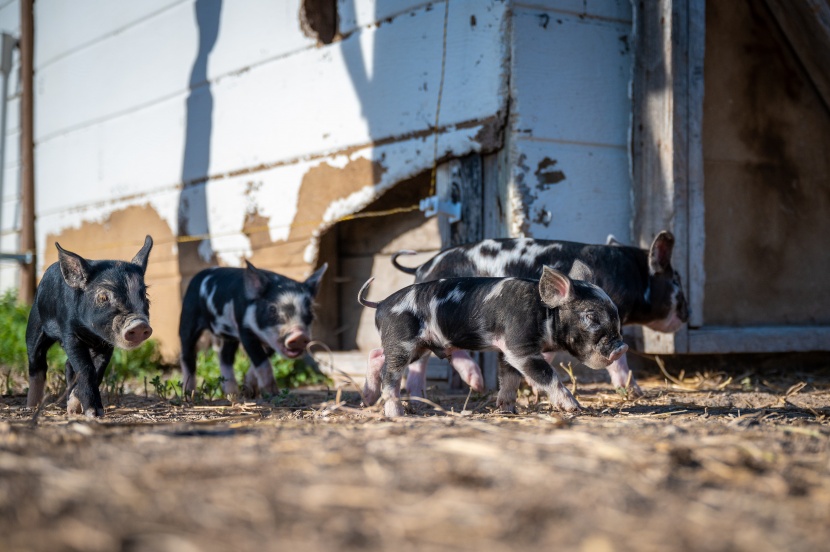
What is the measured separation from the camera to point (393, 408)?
4.20 meters

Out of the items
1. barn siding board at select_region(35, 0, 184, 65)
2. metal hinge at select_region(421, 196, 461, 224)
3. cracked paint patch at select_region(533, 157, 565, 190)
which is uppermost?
barn siding board at select_region(35, 0, 184, 65)

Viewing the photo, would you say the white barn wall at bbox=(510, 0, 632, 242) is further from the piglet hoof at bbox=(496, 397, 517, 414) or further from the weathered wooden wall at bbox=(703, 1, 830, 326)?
the piglet hoof at bbox=(496, 397, 517, 414)

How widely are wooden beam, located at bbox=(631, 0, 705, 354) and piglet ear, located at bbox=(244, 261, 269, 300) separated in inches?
95.2

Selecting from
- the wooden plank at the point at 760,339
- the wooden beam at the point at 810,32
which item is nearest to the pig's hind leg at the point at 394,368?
the wooden plank at the point at 760,339

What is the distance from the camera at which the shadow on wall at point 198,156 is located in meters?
8.09

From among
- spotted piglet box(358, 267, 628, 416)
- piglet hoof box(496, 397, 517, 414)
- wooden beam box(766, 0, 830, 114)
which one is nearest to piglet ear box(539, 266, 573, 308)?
spotted piglet box(358, 267, 628, 416)

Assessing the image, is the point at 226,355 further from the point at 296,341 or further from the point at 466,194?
the point at 466,194

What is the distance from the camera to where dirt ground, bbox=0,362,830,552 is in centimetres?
180

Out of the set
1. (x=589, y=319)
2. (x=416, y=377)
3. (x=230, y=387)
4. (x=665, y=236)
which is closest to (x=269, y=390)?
(x=230, y=387)

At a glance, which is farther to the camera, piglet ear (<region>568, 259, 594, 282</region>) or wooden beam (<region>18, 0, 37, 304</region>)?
wooden beam (<region>18, 0, 37, 304</region>)

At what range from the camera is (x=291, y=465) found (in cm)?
233

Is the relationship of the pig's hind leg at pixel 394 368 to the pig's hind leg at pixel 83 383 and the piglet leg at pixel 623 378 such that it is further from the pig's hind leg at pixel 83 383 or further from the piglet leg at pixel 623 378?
the piglet leg at pixel 623 378

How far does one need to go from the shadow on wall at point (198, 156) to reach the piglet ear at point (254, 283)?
7.28ft

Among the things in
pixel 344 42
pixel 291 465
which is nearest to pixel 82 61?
pixel 344 42
